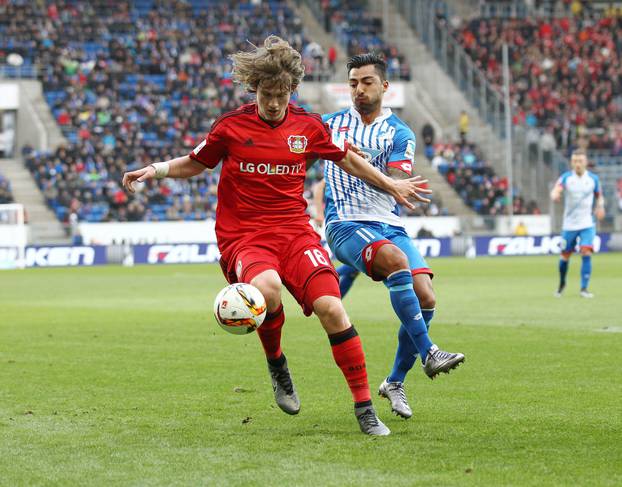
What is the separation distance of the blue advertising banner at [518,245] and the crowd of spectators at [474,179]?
353 centimetres

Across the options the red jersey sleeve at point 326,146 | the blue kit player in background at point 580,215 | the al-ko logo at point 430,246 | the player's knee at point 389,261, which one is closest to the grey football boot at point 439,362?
the player's knee at point 389,261

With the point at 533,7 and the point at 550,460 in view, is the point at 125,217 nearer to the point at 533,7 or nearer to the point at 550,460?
the point at 533,7

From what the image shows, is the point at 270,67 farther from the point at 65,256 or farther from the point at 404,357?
the point at 65,256

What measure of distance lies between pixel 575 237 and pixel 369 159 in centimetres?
1239

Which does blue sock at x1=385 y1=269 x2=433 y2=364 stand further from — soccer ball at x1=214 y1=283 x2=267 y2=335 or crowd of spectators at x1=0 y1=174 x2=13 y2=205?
crowd of spectators at x1=0 y1=174 x2=13 y2=205

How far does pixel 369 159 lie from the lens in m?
8.97

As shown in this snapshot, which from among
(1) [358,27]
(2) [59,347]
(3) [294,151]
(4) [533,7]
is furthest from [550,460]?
(4) [533,7]

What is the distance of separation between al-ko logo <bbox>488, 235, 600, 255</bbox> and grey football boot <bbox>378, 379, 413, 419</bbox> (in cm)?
3318

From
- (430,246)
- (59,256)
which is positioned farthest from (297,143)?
(430,246)

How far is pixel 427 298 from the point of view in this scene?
28.5 ft

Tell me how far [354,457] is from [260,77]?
2384mm

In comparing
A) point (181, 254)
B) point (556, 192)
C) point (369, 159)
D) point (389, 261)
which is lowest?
point (181, 254)

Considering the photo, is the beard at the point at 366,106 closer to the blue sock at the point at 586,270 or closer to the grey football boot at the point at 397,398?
the grey football boot at the point at 397,398

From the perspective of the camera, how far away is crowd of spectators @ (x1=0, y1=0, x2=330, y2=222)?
137ft
